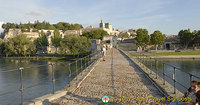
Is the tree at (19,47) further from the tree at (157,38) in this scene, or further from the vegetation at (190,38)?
the vegetation at (190,38)

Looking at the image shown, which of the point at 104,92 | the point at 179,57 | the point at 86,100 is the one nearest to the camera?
the point at 86,100

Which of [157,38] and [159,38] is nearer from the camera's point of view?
[159,38]

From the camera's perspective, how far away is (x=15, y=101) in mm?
15953

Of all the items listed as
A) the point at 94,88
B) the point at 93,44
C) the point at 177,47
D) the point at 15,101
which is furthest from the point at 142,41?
the point at 94,88

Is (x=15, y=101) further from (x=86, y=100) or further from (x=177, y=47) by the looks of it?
(x=177, y=47)

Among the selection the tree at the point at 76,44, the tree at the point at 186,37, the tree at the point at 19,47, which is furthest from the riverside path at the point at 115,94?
the tree at the point at 186,37

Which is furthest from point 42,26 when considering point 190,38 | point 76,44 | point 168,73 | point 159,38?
point 168,73

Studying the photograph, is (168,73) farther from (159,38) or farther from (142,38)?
(159,38)

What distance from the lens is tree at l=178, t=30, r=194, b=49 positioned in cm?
6636

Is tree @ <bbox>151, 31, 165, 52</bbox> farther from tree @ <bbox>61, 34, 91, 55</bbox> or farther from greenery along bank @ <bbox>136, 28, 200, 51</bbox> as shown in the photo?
tree @ <bbox>61, 34, 91, 55</bbox>

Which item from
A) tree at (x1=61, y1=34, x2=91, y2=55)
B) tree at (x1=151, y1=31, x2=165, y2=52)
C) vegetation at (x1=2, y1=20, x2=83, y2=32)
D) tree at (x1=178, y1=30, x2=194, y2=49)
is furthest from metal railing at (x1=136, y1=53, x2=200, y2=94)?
vegetation at (x1=2, y1=20, x2=83, y2=32)

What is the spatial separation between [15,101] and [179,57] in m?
43.0

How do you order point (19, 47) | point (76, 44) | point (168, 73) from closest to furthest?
point (168, 73) < point (76, 44) < point (19, 47)

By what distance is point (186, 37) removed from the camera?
6725 cm
